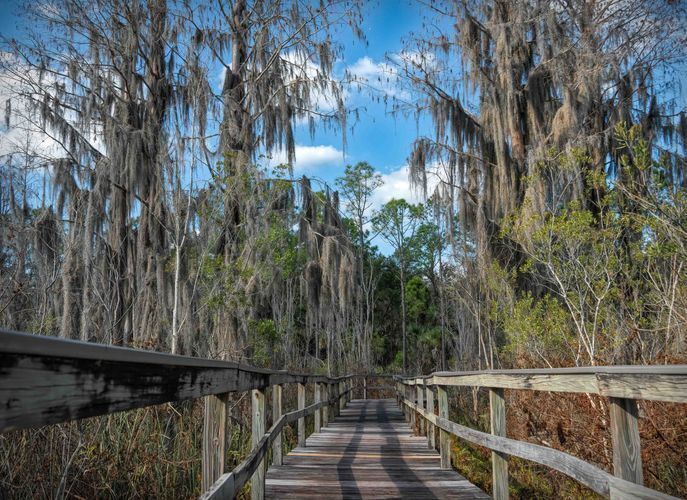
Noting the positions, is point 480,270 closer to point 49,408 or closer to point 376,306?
point 49,408

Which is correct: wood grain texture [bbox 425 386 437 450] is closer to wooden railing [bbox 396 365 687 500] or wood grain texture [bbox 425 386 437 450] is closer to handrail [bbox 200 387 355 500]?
wooden railing [bbox 396 365 687 500]

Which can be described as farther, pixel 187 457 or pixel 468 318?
pixel 468 318

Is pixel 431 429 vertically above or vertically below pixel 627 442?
below

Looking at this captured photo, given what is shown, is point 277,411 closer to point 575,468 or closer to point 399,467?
point 399,467

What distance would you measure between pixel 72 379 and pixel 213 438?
1.46 m

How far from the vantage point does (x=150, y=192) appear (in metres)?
11.1

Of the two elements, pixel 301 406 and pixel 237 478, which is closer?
pixel 237 478

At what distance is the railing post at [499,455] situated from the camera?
3.64 m

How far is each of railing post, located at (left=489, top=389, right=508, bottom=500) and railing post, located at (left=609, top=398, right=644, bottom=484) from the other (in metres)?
1.59

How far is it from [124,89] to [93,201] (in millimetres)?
2850

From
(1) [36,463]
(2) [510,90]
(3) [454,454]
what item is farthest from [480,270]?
(1) [36,463]

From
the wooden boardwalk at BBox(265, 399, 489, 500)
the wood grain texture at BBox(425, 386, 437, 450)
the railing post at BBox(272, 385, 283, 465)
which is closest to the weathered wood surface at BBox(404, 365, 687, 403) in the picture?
the wooden boardwalk at BBox(265, 399, 489, 500)

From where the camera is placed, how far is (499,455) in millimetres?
3648

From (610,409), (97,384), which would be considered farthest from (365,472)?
(97,384)
